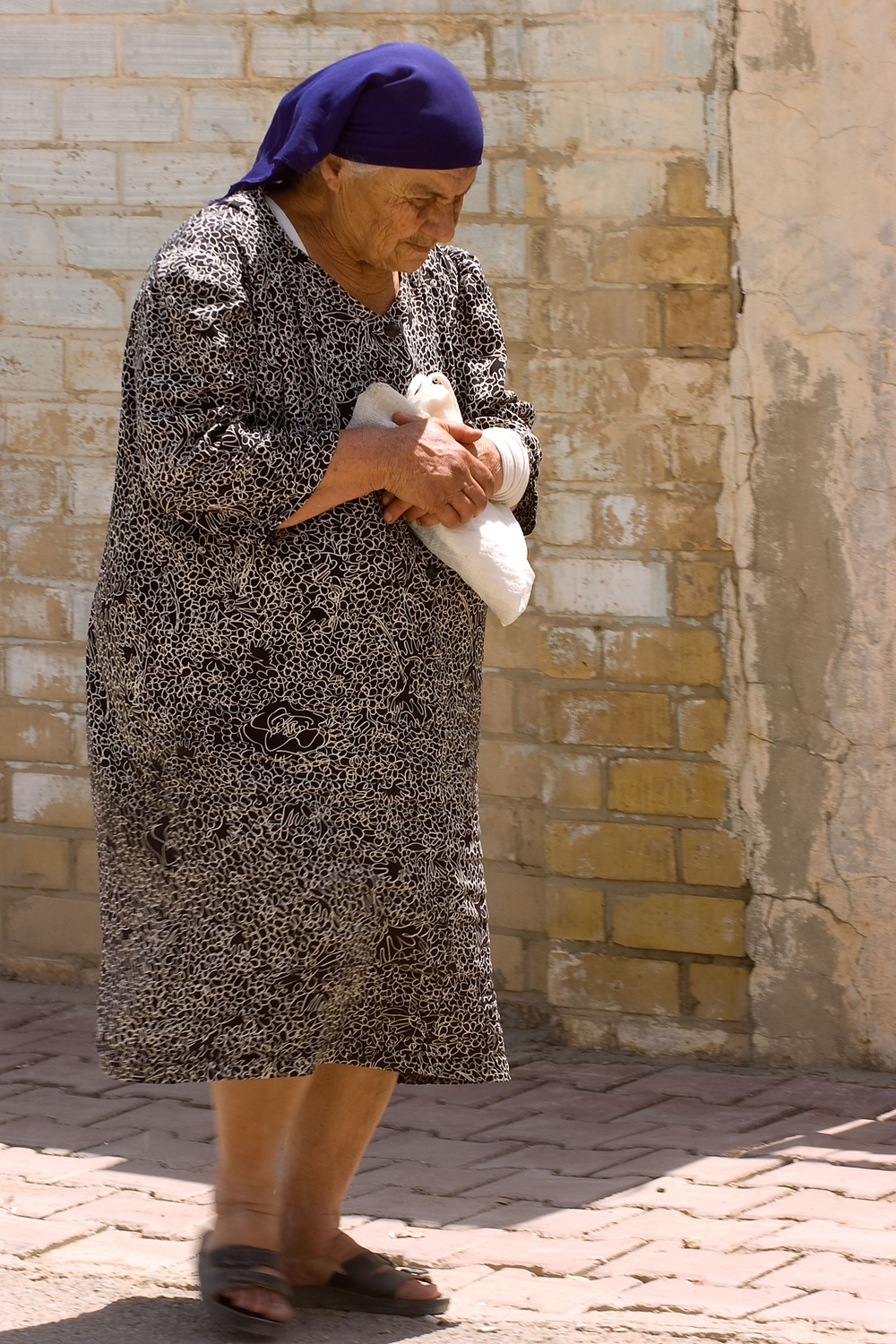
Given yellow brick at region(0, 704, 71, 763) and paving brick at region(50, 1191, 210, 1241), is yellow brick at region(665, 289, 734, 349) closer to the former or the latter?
yellow brick at region(0, 704, 71, 763)

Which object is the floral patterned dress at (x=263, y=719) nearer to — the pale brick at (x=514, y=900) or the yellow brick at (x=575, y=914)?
the yellow brick at (x=575, y=914)

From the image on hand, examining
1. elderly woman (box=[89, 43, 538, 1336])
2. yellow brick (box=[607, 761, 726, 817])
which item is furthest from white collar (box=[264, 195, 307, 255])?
yellow brick (box=[607, 761, 726, 817])

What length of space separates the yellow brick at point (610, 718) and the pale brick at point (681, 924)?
1.31ft

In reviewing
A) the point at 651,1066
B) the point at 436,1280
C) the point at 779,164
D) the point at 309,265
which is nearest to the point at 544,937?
the point at 651,1066

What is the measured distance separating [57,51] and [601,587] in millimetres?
2166

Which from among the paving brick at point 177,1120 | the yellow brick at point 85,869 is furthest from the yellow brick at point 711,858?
the yellow brick at point 85,869

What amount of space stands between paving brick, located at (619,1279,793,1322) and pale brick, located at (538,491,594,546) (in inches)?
81.0

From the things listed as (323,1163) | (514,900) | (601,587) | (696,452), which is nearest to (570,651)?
(601,587)

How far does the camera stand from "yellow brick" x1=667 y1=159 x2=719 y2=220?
4.71 metres

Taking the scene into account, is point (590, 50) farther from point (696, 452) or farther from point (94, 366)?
point (94, 366)

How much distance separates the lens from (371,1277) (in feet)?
10.9

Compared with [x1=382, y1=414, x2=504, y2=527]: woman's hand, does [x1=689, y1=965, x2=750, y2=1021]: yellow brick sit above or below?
below

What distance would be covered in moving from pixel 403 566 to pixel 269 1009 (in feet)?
2.47

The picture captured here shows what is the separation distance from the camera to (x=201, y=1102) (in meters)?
4.65
